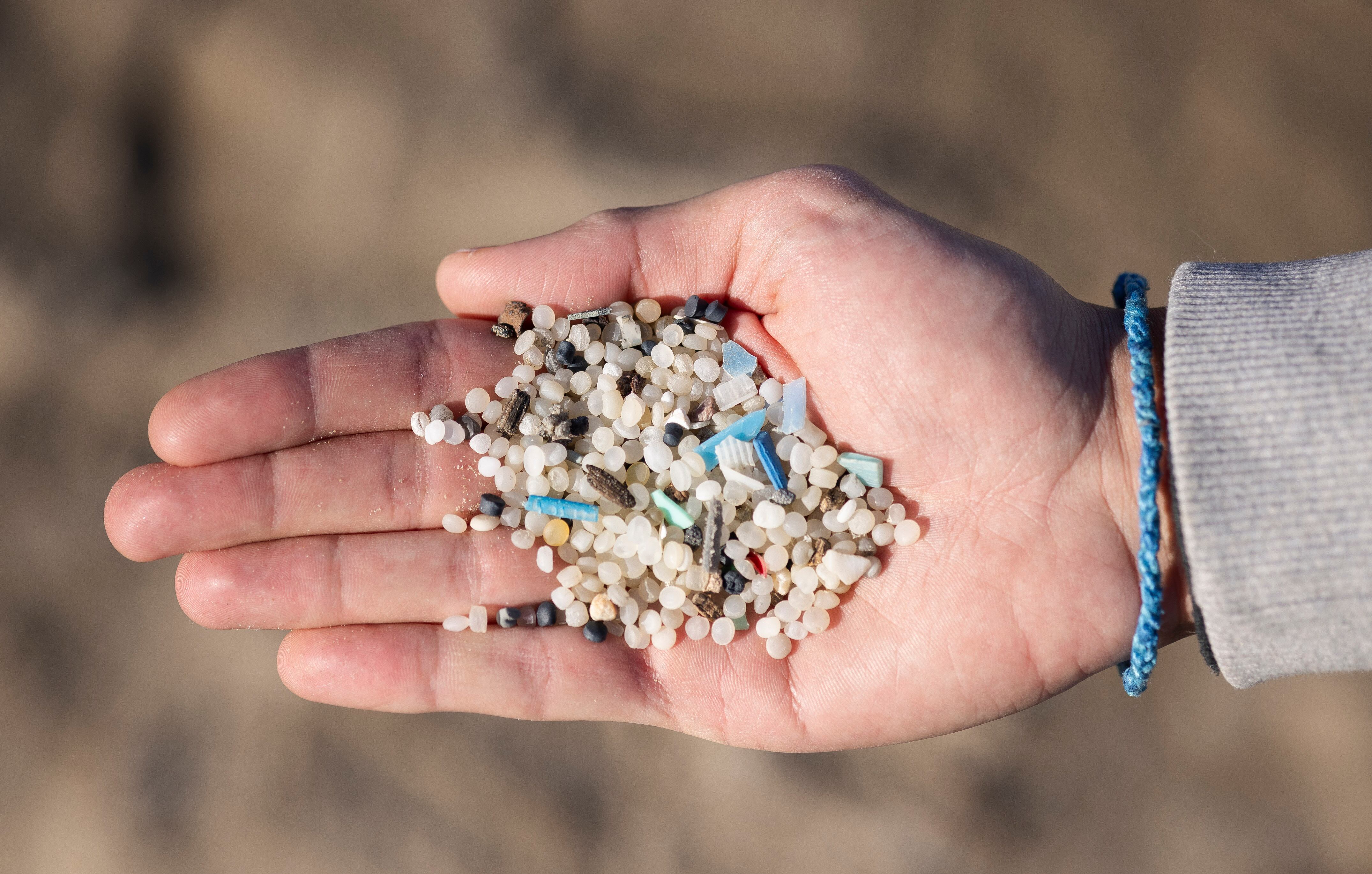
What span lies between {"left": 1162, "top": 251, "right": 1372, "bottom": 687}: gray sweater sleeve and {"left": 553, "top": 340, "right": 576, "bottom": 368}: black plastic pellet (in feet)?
5.27

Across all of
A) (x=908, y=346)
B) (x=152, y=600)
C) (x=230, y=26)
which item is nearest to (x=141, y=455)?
(x=152, y=600)

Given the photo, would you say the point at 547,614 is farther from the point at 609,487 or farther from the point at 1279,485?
the point at 1279,485

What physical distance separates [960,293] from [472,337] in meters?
1.45

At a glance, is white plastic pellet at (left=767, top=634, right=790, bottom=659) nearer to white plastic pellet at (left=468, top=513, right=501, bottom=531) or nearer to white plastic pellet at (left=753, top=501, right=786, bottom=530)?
white plastic pellet at (left=753, top=501, right=786, bottom=530)

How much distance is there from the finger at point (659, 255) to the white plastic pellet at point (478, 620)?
3.04 feet

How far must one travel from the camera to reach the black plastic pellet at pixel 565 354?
2617mm

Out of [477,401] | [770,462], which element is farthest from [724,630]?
[477,401]

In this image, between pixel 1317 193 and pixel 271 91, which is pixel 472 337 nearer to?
pixel 271 91

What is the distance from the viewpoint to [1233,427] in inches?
83.0

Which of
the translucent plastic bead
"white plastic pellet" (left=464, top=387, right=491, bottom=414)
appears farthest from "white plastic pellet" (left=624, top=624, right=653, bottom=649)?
"white plastic pellet" (left=464, top=387, right=491, bottom=414)

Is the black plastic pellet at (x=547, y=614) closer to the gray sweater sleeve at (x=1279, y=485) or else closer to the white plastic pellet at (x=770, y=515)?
the white plastic pellet at (x=770, y=515)

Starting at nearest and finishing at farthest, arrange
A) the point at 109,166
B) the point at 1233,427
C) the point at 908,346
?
the point at 1233,427 → the point at 908,346 → the point at 109,166

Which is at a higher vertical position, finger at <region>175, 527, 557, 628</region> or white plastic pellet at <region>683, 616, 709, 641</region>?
finger at <region>175, 527, 557, 628</region>

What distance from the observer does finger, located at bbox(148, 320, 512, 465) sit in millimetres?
2424
